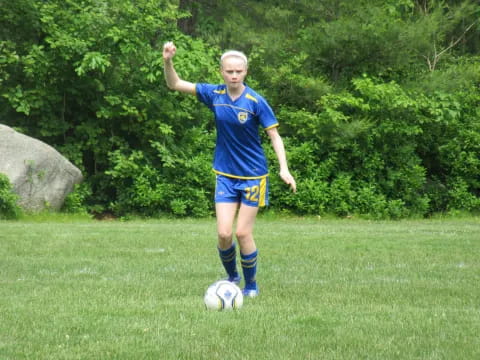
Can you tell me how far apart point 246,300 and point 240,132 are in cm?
142

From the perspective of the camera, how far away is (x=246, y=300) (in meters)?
6.42

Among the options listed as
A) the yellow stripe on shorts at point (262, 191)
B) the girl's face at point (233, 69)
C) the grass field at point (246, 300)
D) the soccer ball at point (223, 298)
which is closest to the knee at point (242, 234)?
the yellow stripe on shorts at point (262, 191)

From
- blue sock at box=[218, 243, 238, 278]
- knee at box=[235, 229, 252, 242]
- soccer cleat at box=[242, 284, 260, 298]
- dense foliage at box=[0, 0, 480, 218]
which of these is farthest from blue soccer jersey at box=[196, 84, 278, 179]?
dense foliage at box=[0, 0, 480, 218]

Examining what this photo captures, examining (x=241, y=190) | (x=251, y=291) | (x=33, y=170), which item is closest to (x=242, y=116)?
(x=241, y=190)

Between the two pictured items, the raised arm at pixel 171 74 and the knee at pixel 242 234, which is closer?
the raised arm at pixel 171 74

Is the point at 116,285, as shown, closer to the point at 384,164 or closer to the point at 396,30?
the point at 384,164

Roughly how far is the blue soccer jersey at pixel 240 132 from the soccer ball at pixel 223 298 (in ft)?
3.35

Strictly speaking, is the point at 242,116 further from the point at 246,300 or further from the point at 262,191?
the point at 246,300

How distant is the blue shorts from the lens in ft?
21.2

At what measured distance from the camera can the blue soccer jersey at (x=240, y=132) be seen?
6.42m

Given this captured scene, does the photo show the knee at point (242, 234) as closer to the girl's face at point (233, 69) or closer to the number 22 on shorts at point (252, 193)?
the number 22 on shorts at point (252, 193)

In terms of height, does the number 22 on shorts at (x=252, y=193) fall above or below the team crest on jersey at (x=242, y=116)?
below

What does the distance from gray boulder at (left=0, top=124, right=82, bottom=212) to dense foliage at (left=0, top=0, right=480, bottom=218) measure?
82 centimetres

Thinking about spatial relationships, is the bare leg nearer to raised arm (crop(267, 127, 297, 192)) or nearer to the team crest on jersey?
raised arm (crop(267, 127, 297, 192))
